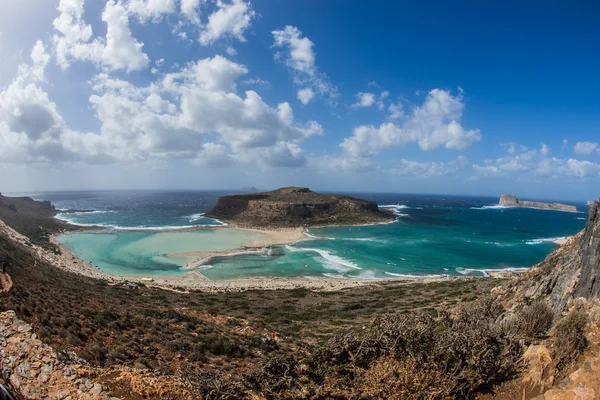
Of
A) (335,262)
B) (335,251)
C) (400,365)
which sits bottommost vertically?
(335,262)

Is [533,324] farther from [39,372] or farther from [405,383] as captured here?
[39,372]

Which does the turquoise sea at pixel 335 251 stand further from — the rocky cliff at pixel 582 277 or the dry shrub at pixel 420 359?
the dry shrub at pixel 420 359

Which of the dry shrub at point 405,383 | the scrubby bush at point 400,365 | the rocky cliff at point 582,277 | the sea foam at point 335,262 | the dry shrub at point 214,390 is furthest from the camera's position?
the sea foam at point 335,262

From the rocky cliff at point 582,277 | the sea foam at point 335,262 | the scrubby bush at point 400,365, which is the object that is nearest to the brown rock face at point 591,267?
the rocky cliff at point 582,277

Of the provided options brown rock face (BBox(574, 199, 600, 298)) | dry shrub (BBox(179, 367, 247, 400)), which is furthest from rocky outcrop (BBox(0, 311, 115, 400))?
brown rock face (BBox(574, 199, 600, 298))

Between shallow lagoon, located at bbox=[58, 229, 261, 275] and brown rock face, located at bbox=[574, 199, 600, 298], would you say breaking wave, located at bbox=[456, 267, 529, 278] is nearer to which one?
brown rock face, located at bbox=[574, 199, 600, 298]

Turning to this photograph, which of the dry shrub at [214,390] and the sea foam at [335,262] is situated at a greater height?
the dry shrub at [214,390]

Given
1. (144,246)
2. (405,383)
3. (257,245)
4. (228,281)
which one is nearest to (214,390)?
(405,383)

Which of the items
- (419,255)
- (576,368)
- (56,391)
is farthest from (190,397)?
(419,255)
